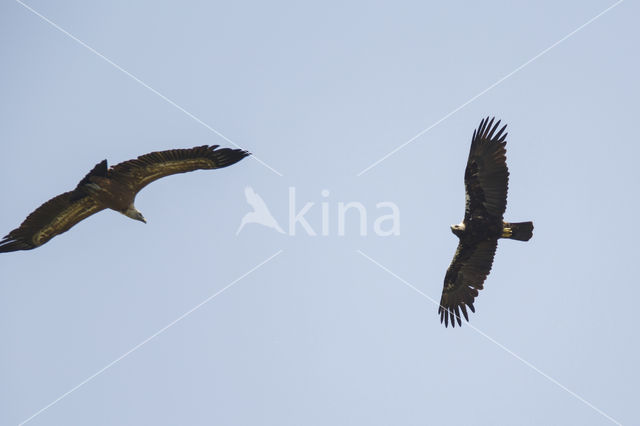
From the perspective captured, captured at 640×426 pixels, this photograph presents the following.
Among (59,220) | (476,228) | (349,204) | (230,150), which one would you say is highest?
(349,204)

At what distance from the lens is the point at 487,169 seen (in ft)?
80.4

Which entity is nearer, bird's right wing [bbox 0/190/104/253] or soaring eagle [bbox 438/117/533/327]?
bird's right wing [bbox 0/190/104/253]

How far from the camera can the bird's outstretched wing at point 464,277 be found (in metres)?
25.8

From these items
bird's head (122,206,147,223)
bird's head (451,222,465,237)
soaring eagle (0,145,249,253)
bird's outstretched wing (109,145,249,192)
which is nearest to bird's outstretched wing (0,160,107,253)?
soaring eagle (0,145,249,253)

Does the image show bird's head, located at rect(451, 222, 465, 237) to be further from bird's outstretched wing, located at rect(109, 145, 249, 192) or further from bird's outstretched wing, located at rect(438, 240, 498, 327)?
bird's outstretched wing, located at rect(109, 145, 249, 192)

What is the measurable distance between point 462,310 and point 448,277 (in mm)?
926

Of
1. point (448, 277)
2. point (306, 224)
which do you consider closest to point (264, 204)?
point (306, 224)

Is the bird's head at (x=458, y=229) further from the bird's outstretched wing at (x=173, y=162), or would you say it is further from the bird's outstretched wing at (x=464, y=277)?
the bird's outstretched wing at (x=173, y=162)

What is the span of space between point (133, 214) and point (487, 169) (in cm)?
825

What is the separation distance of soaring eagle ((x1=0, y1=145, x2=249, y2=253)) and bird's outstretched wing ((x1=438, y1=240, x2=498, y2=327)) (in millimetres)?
6856

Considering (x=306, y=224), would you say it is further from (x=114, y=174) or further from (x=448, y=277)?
(x=114, y=174)

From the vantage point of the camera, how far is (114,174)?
22.0m

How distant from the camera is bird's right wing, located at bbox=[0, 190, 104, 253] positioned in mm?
22797

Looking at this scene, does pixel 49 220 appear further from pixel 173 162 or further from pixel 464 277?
pixel 464 277
